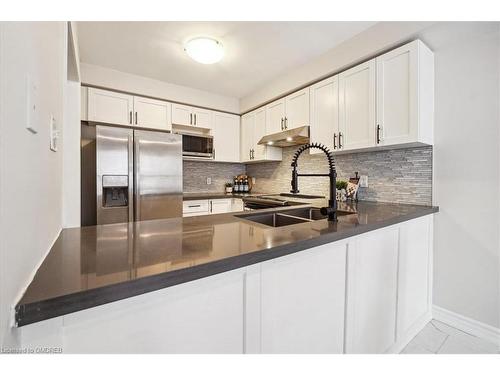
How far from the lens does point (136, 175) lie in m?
2.49

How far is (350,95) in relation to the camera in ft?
7.14

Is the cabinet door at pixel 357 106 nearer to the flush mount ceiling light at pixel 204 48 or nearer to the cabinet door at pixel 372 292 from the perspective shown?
the cabinet door at pixel 372 292

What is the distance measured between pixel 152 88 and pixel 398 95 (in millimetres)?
2751

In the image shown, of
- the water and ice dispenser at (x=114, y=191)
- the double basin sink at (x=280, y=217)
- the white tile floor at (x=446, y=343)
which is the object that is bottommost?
the white tile floor at (x=446, y=343)

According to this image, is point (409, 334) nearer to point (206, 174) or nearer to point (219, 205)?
point (219, 205)

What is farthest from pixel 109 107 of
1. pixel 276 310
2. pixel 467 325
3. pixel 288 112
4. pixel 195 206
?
pixel 467 325

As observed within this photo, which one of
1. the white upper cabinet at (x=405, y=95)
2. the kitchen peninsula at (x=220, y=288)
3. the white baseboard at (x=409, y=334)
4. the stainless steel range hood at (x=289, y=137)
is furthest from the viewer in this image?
the stainless steel range hood at (x=289, y=137)

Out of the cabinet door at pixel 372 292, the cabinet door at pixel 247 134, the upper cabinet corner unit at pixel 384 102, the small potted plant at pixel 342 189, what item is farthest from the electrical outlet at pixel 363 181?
the cabinet door at pixel 247 134

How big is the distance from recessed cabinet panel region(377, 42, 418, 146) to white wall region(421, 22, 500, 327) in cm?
21

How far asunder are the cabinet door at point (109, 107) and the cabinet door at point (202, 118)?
0.82 metres

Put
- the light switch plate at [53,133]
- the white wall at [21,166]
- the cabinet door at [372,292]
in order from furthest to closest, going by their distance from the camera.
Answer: the cabinet door at [372,292], the light switch plate at [53,133], the white wall at [21,166]

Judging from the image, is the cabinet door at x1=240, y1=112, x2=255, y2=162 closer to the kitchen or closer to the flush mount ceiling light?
the kitchen

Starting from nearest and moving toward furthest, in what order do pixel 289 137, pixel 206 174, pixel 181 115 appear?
pixel 289 137 → pixel 181 115 → pixel 206 174

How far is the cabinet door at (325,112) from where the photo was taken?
7.63 feet
